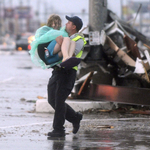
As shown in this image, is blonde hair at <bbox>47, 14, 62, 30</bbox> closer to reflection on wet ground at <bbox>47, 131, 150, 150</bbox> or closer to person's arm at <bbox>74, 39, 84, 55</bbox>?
person's arm at <bbox>74, 39, 84, 55</bbox>

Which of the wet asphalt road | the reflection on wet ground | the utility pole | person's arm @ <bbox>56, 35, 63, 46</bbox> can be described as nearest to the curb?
the wet asphalt road

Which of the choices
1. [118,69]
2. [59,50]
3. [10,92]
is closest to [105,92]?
[118,69]

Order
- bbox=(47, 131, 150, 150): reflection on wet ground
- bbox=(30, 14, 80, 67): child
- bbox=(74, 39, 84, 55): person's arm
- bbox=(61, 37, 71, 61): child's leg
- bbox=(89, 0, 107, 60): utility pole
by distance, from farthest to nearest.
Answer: bbox=(89, 0, 107, 60): utility pole < bbox=(74, 39, 84, 55): person's arm < bbox=(30, 14, 80, 67): child < bbox=(61, 37, 71, 61): child's leg < bbox=(47, 131, 150, 150): reflection on wet ground

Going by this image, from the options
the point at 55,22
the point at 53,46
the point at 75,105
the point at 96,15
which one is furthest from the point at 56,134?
the point at 96,15

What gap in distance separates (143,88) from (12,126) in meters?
2.84

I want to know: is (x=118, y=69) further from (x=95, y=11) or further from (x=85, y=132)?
(x=85, y=132)

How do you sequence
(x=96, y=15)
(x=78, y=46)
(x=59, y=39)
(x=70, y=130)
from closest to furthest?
(x=59, y=39) → (x=78, y=46) → (x=70, y=130) → (x=96, y=15)

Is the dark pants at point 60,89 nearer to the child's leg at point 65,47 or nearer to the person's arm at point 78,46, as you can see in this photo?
the person's arm at point 78,46

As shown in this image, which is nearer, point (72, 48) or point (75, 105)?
point (72, 48)

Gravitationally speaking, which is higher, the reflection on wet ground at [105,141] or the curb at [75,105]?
the reflection on wet ground at [105,141]

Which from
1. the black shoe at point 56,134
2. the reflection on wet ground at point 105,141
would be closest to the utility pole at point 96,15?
the reflection on wet ground at point 105,141

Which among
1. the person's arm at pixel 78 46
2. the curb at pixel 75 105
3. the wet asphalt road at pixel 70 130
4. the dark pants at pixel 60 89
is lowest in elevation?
the curb at pixel 75 105

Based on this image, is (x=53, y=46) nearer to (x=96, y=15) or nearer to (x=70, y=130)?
(x=70, y=130)

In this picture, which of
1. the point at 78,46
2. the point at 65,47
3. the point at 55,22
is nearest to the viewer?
the point at 65,47
